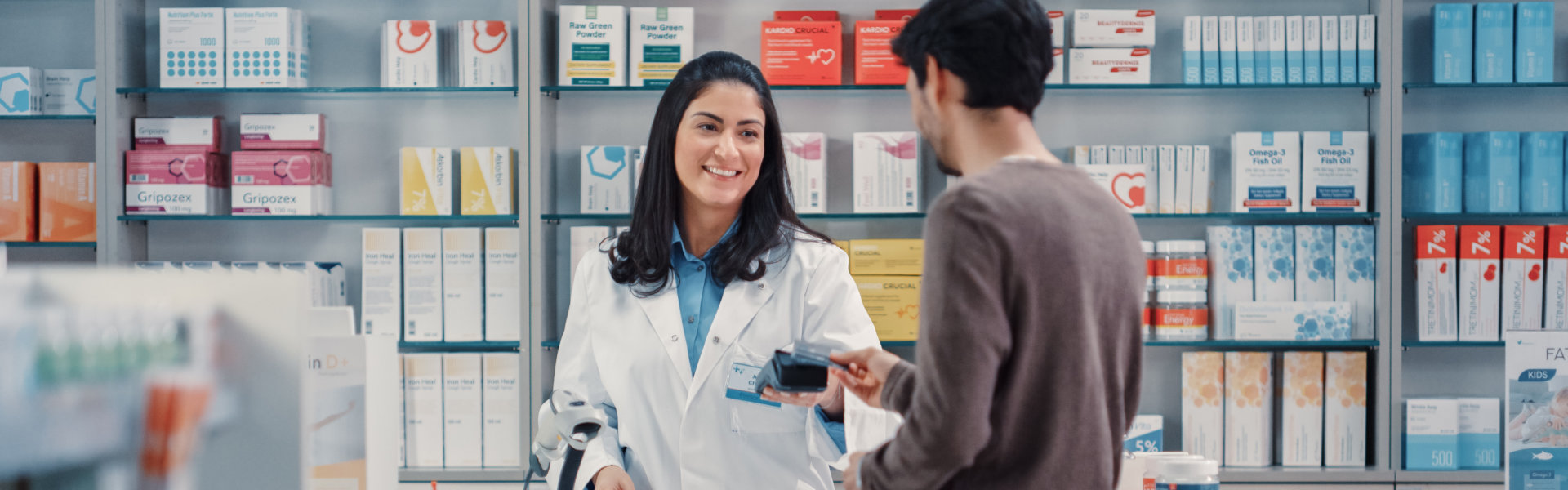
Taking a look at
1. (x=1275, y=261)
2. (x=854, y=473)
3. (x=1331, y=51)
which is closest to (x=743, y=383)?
(x=854, y=473)

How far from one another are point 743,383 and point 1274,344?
1953 mm

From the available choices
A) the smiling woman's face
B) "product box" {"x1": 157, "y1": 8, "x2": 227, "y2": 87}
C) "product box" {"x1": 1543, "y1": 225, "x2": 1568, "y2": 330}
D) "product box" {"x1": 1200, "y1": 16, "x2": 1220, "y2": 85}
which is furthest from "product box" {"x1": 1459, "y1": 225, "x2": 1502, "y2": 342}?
"product box" {"x1": 157, "y1": 8, "x2": 227, "y2": 87}

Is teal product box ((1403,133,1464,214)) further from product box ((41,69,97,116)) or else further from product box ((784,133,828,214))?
product box ((41,69,97,116))

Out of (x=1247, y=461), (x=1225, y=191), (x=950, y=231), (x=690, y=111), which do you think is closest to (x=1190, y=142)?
(x=1225, y=191)

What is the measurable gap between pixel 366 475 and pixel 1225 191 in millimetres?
2765

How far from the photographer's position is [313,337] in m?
1.28

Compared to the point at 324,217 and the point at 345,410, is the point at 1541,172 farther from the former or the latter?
the point at 324,217

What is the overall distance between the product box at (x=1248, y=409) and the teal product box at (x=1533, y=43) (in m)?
1.13

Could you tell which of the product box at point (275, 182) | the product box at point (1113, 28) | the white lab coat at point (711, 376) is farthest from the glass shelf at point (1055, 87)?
the white lab coat at point (711, 376)

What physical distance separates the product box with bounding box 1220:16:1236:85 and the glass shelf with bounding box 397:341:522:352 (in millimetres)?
2302

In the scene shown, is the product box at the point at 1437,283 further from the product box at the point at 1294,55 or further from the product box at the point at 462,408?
the product box at the point at 462,408

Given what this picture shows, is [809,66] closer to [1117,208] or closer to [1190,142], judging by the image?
[1190,142]

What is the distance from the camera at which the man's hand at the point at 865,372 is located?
1.14m

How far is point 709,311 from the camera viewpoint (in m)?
1.81
